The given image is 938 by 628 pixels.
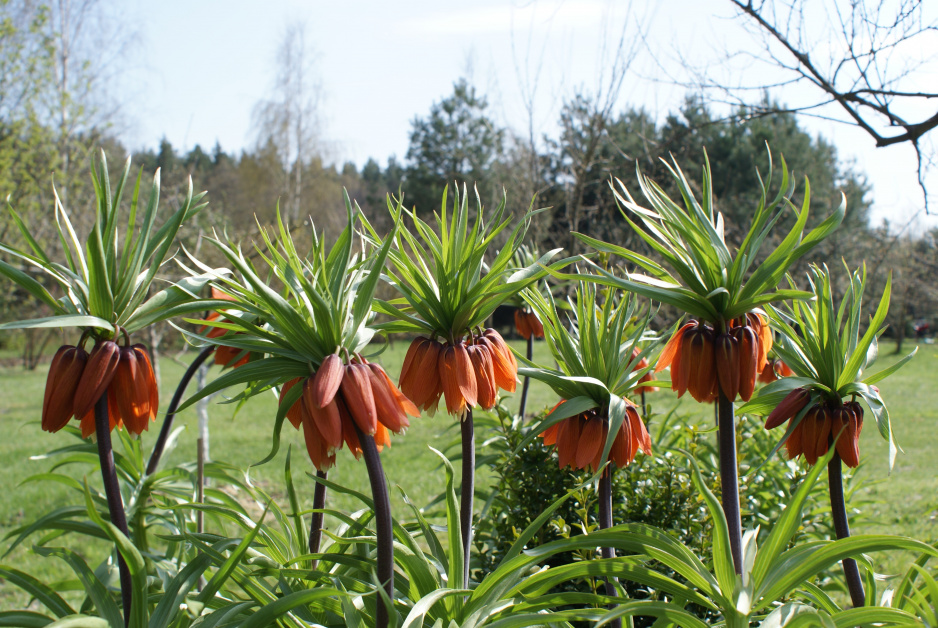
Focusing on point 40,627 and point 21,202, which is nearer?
point 40,627

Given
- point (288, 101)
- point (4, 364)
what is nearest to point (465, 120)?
point (288, 101)

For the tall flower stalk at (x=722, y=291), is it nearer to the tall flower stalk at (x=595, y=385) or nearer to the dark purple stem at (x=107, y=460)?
the tall flower stalk at (x=595, y=385)

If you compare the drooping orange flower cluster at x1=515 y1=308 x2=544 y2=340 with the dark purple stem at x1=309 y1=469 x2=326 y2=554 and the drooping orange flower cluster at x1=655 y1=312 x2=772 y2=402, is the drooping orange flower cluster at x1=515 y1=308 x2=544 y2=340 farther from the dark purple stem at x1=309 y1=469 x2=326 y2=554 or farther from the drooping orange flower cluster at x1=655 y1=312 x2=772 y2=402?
the drooping orange flower cluster at x1=655 y1=312 x2=772 y2=402

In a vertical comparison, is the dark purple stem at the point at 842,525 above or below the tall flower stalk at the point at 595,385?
below

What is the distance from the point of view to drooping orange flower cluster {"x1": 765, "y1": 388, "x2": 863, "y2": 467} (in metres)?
1.59

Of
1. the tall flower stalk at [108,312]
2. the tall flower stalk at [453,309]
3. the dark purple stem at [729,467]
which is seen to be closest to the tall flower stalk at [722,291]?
the dark purple stem at [729,467]

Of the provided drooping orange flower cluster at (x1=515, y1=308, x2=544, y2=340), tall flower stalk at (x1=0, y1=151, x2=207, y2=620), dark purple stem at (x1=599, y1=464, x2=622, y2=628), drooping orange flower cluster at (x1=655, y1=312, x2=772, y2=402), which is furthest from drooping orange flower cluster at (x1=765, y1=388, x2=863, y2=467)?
drooping orange flower cluster at (x1=515, y1=308, x2=544, y2=340)

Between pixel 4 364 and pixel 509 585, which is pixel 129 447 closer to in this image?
pixel 509 585

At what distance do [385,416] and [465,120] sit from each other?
28060mm

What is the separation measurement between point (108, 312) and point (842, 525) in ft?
6.11

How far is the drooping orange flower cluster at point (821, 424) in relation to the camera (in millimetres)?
1586

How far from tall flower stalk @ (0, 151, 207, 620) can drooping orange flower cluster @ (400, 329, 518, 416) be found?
550 mm

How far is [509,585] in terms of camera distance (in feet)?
4.74

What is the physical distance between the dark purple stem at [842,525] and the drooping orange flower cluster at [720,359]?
1.20 feet
